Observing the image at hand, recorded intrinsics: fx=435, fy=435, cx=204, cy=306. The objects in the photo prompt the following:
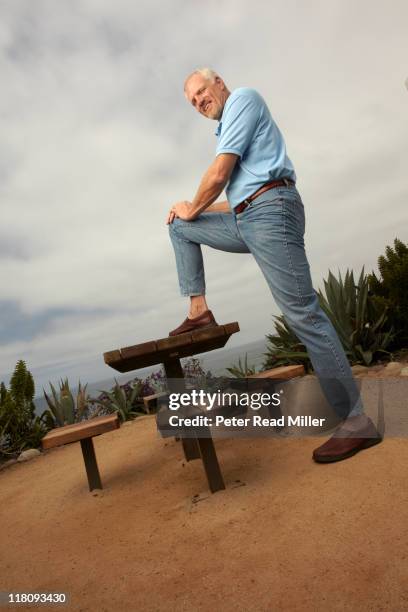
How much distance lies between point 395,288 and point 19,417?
4504mm

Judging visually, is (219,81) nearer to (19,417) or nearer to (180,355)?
(180,355)

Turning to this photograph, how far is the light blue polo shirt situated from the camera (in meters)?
2.25

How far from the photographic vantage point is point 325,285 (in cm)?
500

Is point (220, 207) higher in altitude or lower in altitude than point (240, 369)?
higher

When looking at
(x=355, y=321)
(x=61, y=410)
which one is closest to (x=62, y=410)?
(x=61, y=410)

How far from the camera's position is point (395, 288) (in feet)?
15.0

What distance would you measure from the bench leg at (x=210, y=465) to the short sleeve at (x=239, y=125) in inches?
59.9

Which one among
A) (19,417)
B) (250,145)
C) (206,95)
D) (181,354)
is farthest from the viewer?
(19,417)

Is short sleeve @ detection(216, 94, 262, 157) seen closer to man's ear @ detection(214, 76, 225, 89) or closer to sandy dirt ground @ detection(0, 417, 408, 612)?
man's ear @ detection(214, 76, 225, 89)

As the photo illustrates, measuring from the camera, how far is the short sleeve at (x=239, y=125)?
224cm

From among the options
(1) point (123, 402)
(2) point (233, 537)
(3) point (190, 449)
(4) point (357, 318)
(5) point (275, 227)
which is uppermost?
(5) point (275, 227)

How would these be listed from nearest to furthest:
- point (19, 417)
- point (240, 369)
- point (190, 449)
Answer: point (190, 449) → point (19, 417) → point (240, 369)

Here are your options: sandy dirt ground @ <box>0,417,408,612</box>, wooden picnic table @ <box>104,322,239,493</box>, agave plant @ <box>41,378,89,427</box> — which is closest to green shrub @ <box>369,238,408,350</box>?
sandy dirt ground @ <box>0,417,408,612</box>

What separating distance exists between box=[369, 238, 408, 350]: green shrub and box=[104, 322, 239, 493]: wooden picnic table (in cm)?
274
